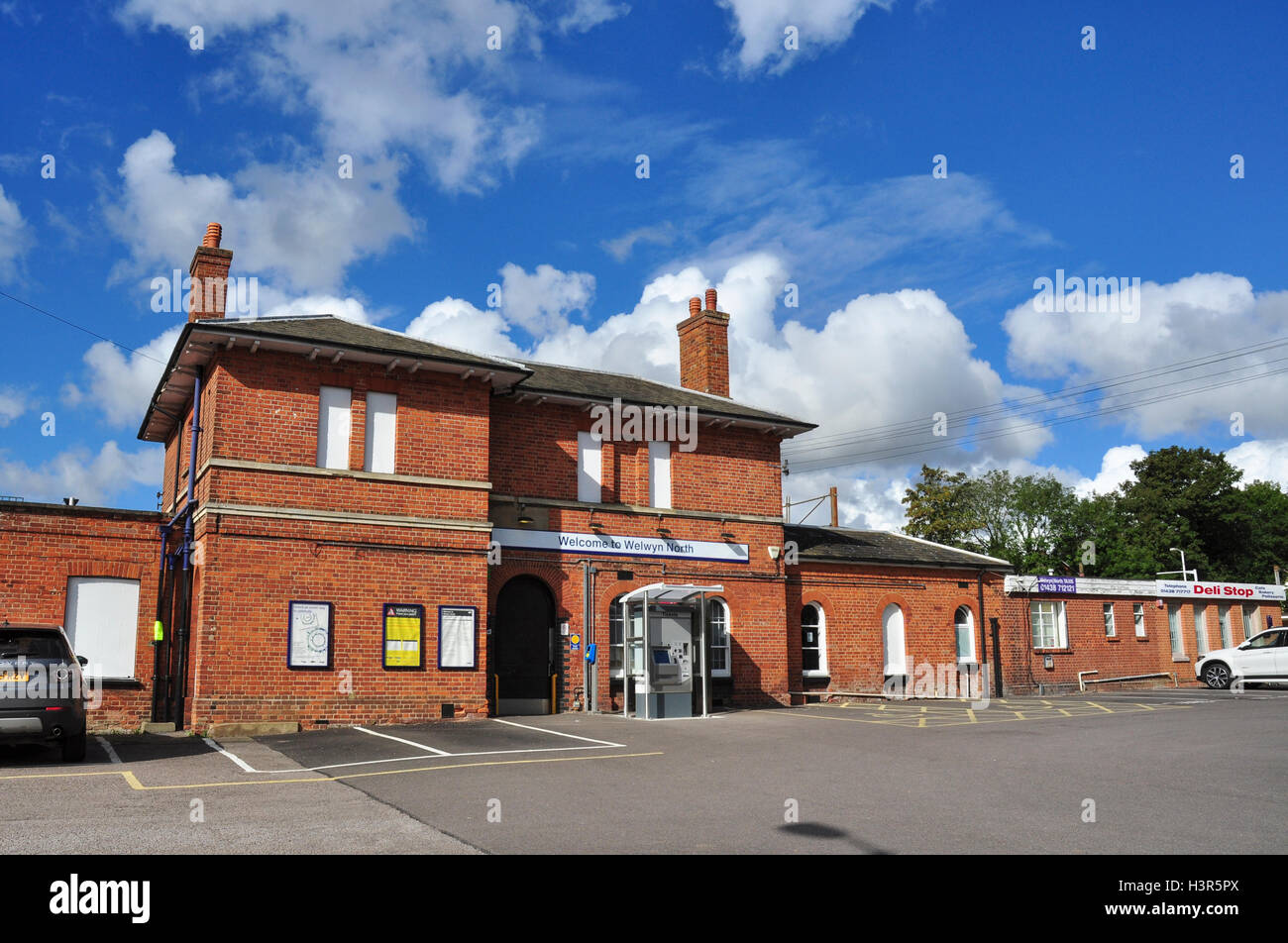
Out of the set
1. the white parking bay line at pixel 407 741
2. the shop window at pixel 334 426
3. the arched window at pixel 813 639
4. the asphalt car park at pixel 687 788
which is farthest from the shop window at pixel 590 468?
the arched window at pixel 813 639

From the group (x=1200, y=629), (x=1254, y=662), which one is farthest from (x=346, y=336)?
(x=1200, y=629)

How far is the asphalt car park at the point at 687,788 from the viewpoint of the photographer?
717 centimetres

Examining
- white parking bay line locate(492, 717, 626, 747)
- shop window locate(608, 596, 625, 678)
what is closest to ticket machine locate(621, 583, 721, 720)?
shop window locate(608, 596, 625, 678)

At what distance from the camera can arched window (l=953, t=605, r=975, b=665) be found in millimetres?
26875

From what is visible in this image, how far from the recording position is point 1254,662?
25.3 meters

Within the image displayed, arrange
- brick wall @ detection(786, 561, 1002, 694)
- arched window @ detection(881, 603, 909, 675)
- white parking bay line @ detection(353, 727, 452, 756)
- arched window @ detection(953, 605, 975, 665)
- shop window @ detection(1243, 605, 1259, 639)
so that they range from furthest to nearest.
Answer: shop window @ detection(1243, 605, 1259, 639), arched window @ detection(953, 605, 975, 665), arched window @ detection(881, 603, 909, 675), brick wall @ detection(786, 561, 1002, 694), white parking bay line @ detection(353, 727, 452, 756)

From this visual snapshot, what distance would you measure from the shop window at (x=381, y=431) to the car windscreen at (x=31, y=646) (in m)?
6.44

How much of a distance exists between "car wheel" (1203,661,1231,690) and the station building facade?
12.2 meters

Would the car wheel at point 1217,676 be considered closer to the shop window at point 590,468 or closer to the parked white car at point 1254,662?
Answer: the parked white car at point 1254,662

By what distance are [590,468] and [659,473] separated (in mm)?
1728

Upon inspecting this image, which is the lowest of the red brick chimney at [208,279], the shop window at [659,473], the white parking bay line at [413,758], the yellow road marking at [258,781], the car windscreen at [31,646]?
the white parking bay line at [413,758]

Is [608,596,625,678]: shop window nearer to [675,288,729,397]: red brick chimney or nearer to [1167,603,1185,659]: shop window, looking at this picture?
[675,288,729,397]: red brick chimney
